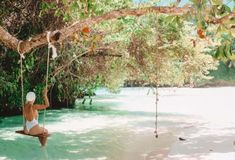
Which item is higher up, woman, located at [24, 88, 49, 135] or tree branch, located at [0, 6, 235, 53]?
tree branch, located at [0, 6, 235, 53]

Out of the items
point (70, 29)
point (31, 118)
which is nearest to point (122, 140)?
point (31, 118)

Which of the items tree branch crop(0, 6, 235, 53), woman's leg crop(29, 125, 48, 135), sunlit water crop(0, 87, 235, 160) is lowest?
sunlit water crop(0, 87, 235, 160)

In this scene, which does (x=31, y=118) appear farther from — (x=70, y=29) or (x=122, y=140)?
(x=122, y=140)

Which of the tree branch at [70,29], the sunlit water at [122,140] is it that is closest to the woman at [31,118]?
the tree branch at [70,29]

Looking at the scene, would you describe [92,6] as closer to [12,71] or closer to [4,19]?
[4,19]

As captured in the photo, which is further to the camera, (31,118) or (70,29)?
(31,118)

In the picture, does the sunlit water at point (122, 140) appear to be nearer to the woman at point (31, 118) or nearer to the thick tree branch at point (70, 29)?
the woman at point (31, 118)

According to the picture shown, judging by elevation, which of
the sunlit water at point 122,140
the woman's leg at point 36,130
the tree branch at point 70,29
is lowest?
the sunlit water at point 122,140

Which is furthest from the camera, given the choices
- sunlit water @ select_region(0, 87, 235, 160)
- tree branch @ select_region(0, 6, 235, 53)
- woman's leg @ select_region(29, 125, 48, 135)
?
sunlit water @ select_region(0, 87, 235, 160)

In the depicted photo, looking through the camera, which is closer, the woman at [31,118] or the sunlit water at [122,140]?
the woman at [31,118]

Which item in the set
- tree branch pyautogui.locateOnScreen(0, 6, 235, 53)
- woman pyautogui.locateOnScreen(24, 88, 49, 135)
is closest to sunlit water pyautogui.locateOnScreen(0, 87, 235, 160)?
woman pyautogui.locateOnScreen(24, 88, 49, 135)

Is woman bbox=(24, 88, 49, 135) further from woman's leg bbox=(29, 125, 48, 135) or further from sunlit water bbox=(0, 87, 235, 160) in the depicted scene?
sunlit water bbox=(0, 87, 235, 160)

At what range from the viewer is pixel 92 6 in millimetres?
6387

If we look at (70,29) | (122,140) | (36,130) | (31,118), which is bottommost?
(122,140)
